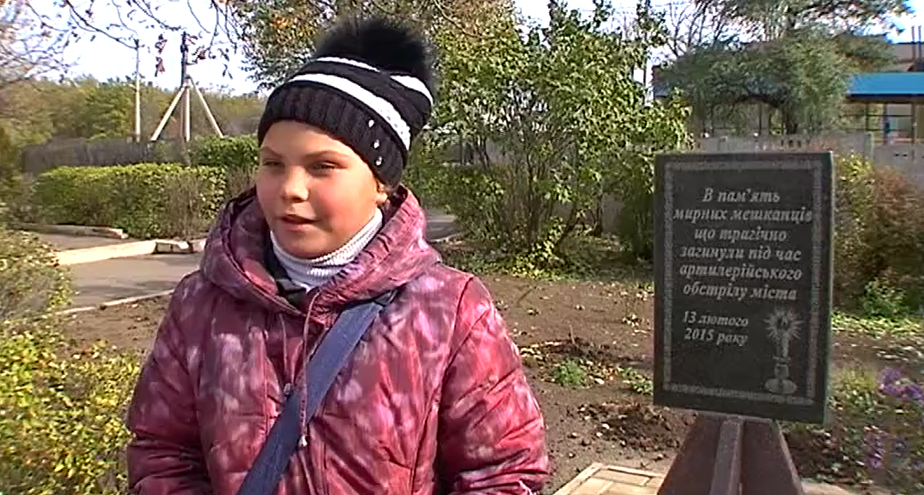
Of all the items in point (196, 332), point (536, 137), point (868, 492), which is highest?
point (536, 137)

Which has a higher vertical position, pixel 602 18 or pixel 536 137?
pixel 602 18

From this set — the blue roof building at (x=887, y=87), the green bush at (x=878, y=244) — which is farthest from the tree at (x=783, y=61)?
the green bush at (x=878, y=244)

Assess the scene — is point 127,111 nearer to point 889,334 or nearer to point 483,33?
point 483,33

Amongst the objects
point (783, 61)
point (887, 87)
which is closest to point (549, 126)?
point (783, 61)

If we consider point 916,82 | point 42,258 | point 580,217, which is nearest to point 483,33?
point 580,217

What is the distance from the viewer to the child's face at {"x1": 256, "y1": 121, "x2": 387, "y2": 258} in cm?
166

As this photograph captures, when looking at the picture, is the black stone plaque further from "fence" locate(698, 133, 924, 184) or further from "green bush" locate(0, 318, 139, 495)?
"fence" locate(698, 133, 924, 184)

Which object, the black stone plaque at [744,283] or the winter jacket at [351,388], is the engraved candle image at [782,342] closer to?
the black stone plaque at [744,283]

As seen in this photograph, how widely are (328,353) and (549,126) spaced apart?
37.9 ft

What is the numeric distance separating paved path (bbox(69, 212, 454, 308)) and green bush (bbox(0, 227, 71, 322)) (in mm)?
3828

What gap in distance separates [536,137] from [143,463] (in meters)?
11.6

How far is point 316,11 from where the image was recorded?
7.14m

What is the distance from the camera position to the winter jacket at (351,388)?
5.33 feet

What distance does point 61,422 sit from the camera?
11.4 feet
